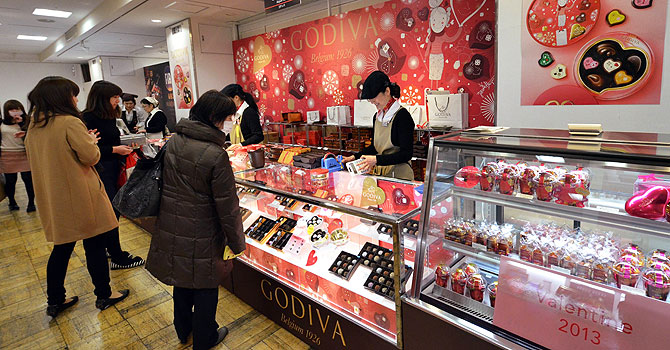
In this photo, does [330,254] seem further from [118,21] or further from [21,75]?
[21,75]

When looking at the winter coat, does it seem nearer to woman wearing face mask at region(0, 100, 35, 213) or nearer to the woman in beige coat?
the woman in beige coat

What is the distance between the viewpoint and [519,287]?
141cm

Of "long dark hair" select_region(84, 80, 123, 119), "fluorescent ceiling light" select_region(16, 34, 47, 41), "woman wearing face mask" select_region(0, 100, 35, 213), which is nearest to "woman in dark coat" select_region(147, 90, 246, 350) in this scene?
"long dark hair" select_region(84, 80, 123, 119)

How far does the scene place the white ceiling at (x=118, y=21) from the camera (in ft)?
20.8

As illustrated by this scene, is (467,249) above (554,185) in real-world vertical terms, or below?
below

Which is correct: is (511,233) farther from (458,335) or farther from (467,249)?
(458,335)

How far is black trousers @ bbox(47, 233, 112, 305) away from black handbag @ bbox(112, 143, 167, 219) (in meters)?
0.95

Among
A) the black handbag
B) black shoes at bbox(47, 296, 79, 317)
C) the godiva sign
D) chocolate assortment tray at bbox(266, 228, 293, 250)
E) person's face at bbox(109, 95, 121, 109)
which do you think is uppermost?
person's face at bbox(109, 95, 121, 109)

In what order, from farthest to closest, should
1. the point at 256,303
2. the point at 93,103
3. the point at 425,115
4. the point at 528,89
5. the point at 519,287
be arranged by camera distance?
1. the point at 425,115
2. the point at 528,89
3. the point at 93,103
4. the point at 256,303
5. the point at 519,287

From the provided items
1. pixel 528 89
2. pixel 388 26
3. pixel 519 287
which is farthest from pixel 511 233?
pixel 388 26

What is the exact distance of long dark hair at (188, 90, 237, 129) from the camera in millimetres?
1977

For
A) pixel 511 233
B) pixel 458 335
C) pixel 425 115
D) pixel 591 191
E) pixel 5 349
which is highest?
pixel 425 115

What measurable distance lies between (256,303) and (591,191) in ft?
7.46

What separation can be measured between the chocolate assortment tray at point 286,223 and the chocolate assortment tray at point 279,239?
0.11ft
